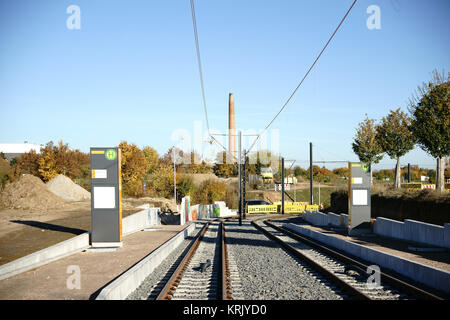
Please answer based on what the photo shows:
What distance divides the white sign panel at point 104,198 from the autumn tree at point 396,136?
96.3ft

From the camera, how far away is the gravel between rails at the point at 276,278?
26.3 ft

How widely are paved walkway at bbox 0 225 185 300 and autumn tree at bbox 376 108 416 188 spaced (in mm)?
30298

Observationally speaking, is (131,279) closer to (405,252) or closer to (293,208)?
(405,252)

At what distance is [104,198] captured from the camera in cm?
Result: 1409

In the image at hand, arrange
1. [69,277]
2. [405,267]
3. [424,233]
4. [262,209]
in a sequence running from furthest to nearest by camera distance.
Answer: [262,209], [424,233], [405,267], [69,277]

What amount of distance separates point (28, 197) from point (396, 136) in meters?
31.7

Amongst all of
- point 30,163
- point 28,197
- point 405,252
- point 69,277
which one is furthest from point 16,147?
point 405,252

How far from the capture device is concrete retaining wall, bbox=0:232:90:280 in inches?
368

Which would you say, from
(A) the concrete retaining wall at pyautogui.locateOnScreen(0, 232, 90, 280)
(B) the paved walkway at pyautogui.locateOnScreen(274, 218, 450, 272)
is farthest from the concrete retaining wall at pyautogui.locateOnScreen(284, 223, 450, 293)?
(A) the concrete retaining wall at pyautogui.locateOnScreen(0, 232, 90, 280)

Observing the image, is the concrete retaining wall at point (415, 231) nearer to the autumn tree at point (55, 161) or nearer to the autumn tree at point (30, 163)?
the autumn tree at point (55, 161)

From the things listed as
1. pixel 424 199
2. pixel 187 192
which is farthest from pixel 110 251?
pixel 187 192
